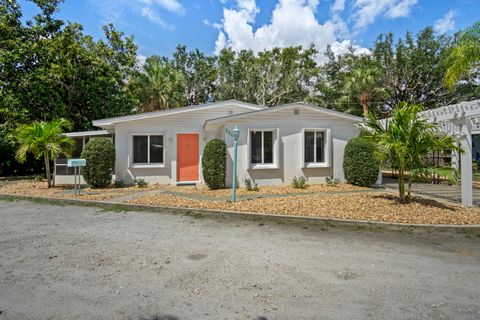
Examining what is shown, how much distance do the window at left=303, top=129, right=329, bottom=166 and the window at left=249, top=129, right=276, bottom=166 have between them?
5.08 feet

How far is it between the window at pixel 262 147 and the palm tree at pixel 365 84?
12350 millimetres

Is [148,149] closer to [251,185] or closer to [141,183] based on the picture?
[141,183]

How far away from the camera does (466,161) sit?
7.48 metres

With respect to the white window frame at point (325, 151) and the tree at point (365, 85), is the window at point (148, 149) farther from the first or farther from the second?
the tree at point (365, 85)

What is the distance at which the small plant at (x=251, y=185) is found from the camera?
10.8m

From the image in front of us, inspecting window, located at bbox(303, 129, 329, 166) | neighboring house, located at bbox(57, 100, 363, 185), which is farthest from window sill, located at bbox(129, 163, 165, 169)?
window, located at bbox(303, 129, 329, 166)

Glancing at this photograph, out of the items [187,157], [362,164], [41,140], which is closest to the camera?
[41,140]

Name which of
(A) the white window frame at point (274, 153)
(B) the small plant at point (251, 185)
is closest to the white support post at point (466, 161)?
(A) the white window frame at point (274, 153)

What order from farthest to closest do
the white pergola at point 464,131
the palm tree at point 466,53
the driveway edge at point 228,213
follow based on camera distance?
the palm tree at point 466,53, the white pergola at point 464,131, the driveway edge at point 228,213

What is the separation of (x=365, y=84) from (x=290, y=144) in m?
13.2

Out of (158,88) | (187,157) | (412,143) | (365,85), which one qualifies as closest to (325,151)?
(412,143)

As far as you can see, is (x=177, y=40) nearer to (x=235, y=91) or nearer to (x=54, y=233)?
(x=235, y=91)

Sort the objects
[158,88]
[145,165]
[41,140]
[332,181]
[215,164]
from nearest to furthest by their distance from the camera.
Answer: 1. [215,164]
2. [41,140]
3. [332,181]
4. [145,165]
5. [158,88]

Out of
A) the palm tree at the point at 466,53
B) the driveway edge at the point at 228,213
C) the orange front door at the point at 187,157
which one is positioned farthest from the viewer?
the orange front door at the point at 187,157
